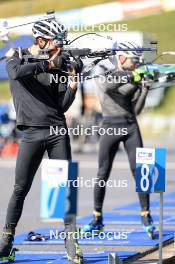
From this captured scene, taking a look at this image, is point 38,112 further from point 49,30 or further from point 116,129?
point 116,129

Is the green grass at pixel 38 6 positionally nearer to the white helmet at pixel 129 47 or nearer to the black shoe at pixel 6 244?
the white helmet at pixel 129 47

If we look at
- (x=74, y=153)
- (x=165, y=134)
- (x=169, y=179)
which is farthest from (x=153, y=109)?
(x=169, y=179)

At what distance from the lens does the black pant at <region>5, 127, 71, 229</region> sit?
28.1ft

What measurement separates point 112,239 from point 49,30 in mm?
2731

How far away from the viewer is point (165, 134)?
122 feet

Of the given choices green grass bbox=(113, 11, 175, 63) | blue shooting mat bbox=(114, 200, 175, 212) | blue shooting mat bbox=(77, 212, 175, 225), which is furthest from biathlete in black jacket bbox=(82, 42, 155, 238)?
green grass bbox=(113, 11, 175, 63)

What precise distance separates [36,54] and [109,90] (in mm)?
2263

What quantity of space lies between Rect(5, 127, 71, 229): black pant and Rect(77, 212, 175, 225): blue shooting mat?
3008 millimetres

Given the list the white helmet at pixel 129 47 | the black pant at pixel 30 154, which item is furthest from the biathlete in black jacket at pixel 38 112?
the white helmet at pixel 129 47

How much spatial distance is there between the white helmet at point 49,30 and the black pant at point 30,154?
2.72ft

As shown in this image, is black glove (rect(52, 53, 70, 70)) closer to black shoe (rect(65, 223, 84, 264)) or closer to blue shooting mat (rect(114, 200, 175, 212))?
black shoe (rect(65, 223, 84, 264))

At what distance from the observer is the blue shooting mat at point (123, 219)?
11.6m

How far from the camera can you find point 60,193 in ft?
23.2

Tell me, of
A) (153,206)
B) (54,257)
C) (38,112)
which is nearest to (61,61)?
(38,112)
